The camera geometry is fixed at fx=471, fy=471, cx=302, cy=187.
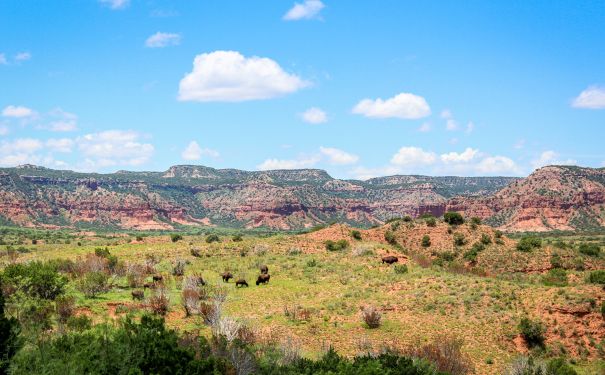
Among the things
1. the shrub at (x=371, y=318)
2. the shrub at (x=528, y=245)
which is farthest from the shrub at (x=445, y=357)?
the shrub at (x=528, y=245)

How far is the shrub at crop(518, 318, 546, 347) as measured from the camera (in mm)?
23156

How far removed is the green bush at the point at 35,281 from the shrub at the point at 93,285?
4.44 feet

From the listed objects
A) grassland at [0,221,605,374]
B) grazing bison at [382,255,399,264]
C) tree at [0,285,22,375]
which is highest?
tree at [0,285,22,375]

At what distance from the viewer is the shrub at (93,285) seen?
93.5ft

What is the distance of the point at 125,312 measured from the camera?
24.9 m

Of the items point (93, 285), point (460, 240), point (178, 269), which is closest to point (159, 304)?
point (93, 285)

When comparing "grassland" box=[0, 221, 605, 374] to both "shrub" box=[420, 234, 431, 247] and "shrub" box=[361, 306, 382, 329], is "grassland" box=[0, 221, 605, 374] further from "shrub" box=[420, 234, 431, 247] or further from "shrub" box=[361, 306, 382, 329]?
"shrub" box=[420, 234, 431, 247]

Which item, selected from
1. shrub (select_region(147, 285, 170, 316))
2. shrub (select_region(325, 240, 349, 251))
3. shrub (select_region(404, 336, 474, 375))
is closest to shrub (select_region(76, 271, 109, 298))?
shrub (select_region(147, 285, 170, 316))

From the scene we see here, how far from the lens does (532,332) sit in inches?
912

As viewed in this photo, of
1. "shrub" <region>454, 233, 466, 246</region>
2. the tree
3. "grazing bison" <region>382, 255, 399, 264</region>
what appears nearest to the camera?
the tree

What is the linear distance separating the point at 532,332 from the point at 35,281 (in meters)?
26.3

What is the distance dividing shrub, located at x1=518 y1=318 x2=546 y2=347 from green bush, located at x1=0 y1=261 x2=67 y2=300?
25.1 m

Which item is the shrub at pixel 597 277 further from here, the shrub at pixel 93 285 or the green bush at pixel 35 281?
the green bush at pixel 35 281

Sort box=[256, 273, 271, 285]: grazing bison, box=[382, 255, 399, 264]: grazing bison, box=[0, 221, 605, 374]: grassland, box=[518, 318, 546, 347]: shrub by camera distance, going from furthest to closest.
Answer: box=[382, 255, 399, 264]: grazing bison
box=[256, 273, 271, 285]: grazing bison
box=[518, 318, 546, 347]: shrub
box=[0, 221, 605, 374]: grassland
